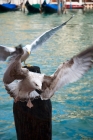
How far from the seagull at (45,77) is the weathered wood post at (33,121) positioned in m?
0.09

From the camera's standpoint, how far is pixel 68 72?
7.73 feet

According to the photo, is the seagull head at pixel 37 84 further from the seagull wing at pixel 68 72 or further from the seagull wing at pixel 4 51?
the seagull wing at pixel 4 51

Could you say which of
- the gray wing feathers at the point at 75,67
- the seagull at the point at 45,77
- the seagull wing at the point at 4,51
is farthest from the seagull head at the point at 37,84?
the seagull wing at the point at 4,51

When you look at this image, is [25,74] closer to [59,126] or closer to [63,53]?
[59,126]

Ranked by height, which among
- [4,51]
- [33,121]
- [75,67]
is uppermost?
[75,67]

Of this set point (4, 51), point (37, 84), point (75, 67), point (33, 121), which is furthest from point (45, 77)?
point (4, 51)

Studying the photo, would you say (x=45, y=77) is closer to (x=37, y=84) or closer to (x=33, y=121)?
(x=37, y=84)

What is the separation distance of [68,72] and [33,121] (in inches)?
15.3

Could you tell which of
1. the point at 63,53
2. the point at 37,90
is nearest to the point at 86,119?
the point at 37,90

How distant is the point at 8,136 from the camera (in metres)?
3.10

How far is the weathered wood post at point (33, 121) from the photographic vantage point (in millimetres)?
2139

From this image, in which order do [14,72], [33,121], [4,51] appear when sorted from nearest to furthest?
[33,121] < [14,72] < [4,51]

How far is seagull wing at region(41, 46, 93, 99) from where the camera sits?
227cm

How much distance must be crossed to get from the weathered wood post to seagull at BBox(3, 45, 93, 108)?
0.09m
